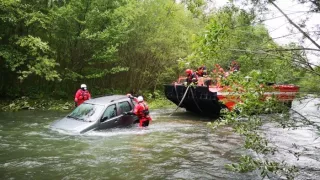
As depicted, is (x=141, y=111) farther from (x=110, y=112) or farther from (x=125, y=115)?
(x=110, y=112)

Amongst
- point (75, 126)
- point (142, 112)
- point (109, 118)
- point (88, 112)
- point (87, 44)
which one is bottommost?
point (75, 126)

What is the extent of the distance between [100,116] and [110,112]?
50cm

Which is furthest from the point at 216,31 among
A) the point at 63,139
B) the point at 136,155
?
the point at 63,139

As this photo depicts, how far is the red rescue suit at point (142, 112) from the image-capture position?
11745 mm

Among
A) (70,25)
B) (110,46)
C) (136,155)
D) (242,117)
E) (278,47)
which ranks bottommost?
(136,155)

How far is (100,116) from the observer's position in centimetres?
1091

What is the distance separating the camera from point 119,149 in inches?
376

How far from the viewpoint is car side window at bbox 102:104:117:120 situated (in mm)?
11093

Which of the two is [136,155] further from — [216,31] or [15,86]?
[15,86]

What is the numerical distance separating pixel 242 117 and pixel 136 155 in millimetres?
4303

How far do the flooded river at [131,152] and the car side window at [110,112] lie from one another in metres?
0.47

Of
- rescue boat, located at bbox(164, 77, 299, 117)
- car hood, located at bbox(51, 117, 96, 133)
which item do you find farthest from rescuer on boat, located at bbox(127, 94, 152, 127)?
car hood, located at bbox(51, 117, 96, 133)

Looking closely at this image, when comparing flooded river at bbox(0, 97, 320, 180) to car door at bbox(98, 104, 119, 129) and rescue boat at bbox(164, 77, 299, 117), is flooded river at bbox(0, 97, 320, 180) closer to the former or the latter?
car door at bbox(98, 104, 119, 129)

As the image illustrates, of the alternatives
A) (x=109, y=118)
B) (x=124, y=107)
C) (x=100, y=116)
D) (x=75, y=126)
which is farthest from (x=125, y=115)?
(x=75, y=126)
